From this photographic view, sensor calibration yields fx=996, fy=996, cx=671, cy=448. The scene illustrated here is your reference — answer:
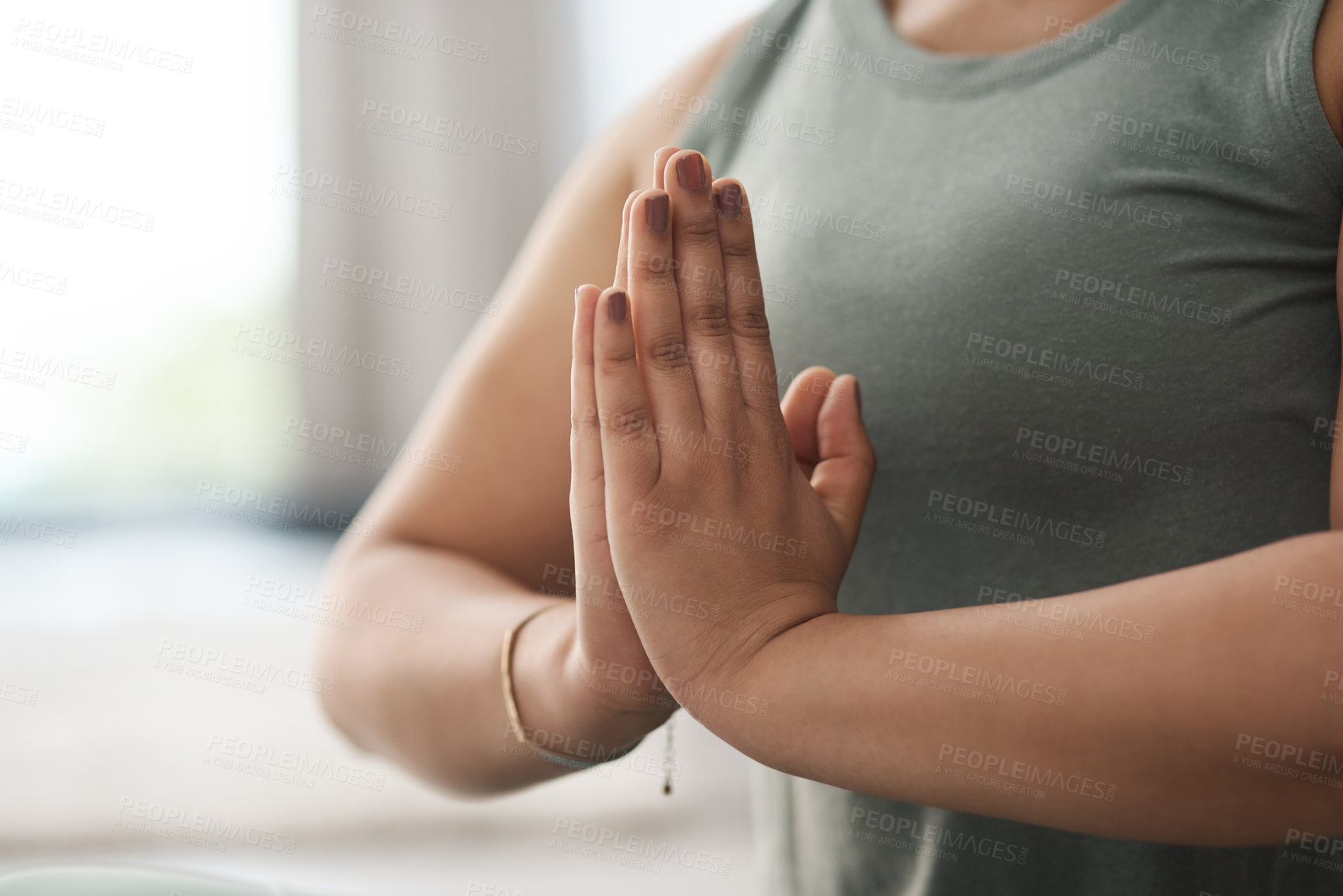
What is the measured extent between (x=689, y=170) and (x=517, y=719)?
0.31 m

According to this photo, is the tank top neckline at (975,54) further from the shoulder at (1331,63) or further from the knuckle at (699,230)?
the knuckle at (699,230)

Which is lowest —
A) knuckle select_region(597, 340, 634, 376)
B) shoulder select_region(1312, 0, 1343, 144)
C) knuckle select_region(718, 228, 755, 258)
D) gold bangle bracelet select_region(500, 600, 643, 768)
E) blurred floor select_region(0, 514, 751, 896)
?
blurred floor select_region(0, 514, 751, 896)

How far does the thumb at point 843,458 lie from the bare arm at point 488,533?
0.16 m

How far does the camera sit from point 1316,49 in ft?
1.55

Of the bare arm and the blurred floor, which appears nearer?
the bare arm

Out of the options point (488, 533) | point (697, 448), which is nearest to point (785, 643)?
point (697, 448)

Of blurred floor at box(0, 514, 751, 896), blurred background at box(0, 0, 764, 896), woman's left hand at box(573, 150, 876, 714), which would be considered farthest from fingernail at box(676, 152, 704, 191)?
blurred background at box(0, 0, 764, 896)

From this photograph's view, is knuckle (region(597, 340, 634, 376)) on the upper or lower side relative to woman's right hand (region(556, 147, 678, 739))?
upper

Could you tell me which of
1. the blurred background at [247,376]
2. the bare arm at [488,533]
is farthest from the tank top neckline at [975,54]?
the blurred background at [247,376]

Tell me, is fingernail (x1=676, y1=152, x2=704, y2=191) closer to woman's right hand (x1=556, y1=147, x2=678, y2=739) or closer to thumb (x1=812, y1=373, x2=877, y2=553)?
woman's right hand (x1=556, y1=147, x2=678, y2=739)

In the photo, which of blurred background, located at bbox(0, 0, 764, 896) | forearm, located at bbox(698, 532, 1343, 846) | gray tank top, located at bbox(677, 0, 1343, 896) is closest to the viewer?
forearm, located at bbox(698, 532, 1343, 846)

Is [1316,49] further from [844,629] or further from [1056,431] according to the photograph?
[844,629]

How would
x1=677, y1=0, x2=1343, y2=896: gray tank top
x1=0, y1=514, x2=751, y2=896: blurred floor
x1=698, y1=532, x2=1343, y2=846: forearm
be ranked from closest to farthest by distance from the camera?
x1=698, y1=532, x2=1343, y2=846: forearm → x1=677, y1=0, x2=1343, y2=896: gray tank top → x1=0, y1=514, x2=751, y2=896: blurred floor

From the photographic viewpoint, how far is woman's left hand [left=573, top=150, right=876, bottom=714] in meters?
0.44
